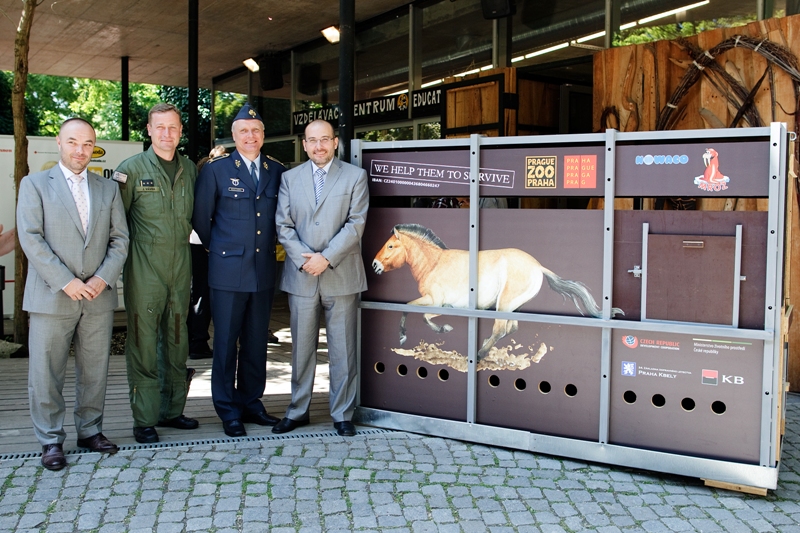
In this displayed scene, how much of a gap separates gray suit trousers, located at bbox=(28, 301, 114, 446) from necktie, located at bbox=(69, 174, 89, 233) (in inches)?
18.0

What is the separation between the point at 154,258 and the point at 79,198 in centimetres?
54

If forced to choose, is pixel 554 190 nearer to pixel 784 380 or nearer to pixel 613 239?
pixel 613 239

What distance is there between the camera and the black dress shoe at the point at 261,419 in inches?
203

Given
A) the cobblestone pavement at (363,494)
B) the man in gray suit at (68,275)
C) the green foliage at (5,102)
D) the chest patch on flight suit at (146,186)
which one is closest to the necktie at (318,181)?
the chest patch on flight suit at (146,186)

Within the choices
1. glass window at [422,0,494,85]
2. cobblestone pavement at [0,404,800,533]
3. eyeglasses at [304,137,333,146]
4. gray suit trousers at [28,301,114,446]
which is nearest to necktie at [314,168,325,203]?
eyeglasses at [304,137,333,146]

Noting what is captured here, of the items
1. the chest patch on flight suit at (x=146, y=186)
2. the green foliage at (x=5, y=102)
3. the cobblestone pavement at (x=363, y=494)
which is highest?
the green foliage at (x=5, y=102)

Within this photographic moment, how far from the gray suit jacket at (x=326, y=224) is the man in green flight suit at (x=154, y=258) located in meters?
0.59

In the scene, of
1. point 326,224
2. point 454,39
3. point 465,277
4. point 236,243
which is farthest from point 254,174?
point 454,39

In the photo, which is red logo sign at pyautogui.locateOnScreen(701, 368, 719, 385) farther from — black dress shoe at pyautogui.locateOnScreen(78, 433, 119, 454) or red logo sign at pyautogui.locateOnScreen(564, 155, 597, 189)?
black dress shoe at pyautogui.locateOnScreen(78, 433, 119, 454)

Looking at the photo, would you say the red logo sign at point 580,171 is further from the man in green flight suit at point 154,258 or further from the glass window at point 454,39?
the glass window at point 454,39

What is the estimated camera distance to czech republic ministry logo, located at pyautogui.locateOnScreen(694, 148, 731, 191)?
13.4ft

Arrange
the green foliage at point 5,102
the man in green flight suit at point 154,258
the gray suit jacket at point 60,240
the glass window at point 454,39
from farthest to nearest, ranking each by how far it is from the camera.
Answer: the green foliage at point 5,102, the glass window at point 454,39, the man in green flight suit at point 154,258, the gray suit jacket at point 60,240

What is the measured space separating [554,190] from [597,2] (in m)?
5.17

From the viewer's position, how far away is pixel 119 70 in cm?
1697
